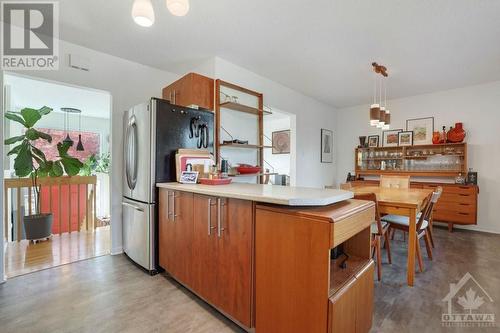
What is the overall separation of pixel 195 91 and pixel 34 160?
2.39m

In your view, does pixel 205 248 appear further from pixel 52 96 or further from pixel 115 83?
pixel 52 96

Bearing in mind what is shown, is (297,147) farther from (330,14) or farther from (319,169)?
(330,14)

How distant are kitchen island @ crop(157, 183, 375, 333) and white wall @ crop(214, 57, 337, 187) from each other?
221 cm

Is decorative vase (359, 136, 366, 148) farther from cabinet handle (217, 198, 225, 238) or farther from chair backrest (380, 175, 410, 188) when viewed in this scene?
cabinet handle (217, 198, 225, 238)

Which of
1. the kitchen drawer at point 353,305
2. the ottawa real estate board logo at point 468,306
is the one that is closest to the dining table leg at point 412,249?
the ottawa real estate board logo at point 468,306

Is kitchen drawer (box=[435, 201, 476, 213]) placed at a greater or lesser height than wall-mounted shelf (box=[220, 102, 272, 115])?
lesser

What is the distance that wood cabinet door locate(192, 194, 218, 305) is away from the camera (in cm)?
162

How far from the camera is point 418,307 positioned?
1.81 m

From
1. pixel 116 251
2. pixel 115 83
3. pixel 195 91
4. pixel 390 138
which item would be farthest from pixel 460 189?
pixel 115 83

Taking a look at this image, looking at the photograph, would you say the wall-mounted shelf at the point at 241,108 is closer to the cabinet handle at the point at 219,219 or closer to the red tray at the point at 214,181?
the red tray at the point at 214,181

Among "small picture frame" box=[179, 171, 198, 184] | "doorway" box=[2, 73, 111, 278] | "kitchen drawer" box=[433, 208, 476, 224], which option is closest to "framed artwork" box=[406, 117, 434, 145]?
"kitchen drawer" box=[433, 208, 476, 224]

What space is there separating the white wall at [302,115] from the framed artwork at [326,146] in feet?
0.39

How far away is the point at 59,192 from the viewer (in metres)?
3.90

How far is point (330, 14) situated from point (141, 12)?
1681 mm
